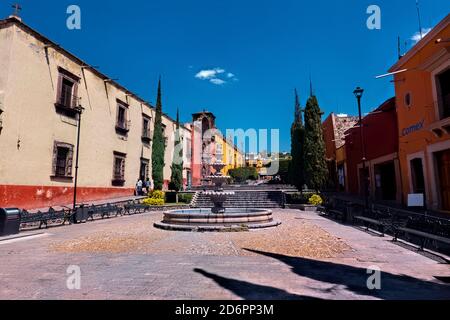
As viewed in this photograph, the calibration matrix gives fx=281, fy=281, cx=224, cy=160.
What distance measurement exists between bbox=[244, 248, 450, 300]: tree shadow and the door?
9.59 m

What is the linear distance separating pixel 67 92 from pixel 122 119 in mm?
5636

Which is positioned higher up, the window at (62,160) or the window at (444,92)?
the window at (444,92)

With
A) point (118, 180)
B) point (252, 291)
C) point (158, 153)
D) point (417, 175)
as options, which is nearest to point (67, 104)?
point (118, 180)

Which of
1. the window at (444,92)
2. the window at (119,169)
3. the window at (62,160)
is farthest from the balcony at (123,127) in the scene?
the window at (444,92)

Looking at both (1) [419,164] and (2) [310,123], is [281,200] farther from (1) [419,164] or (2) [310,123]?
(1) [419,164]

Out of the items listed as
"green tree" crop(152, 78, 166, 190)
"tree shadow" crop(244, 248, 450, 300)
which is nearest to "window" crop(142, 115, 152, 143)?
"green tree" crop(152, 78, 166, 190)

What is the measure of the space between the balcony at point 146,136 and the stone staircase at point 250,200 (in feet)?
23.2

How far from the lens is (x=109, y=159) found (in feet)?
62.8

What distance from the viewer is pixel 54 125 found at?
1441 centimetres

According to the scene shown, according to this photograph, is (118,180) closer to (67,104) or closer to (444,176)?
(67,104)

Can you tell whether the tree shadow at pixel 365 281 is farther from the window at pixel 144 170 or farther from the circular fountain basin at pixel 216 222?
the window at pixel 144 170

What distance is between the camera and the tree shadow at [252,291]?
3562 mm

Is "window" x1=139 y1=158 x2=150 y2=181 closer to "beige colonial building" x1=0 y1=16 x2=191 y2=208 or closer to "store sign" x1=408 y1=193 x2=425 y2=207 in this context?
"beige colonial building" x1=0 y1=16 x2=191 y2=208

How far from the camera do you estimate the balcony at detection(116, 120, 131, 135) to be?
66.4 feet
